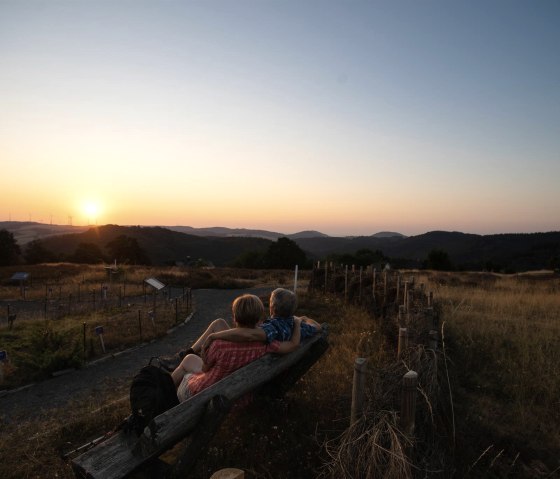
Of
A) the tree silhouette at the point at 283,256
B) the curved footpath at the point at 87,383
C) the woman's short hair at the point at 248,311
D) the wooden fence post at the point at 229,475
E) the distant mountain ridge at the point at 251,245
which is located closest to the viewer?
the wooden fence post at the point at 229,475

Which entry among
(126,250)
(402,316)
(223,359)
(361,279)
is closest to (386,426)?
(223,359)

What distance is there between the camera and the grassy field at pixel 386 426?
3047 mm

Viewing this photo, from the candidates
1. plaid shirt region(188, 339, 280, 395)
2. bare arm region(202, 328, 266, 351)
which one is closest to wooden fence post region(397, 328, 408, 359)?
plaid shirt region(188, 339, 280, 395)

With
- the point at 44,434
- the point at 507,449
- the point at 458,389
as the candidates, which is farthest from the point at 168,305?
the point at 507,449

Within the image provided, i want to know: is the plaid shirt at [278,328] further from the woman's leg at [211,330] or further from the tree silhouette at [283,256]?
the tree silhouette at [283,256]

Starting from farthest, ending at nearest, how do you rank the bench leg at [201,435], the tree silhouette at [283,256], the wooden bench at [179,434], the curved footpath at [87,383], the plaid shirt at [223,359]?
the tree silhouette at [283,256], the curved footpath at [87,383], the plaid shirt at [223,359], the bench leg at [201,435], the wooden bench at [179,434]

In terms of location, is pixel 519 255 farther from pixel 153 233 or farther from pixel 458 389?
pixel 153 233

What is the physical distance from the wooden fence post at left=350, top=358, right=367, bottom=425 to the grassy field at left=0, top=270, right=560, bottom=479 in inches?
3.9

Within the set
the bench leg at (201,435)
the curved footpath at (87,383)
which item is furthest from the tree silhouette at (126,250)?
the bench leg at (201,435)

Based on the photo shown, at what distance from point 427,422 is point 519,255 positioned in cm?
7323

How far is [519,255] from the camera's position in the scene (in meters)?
66.0

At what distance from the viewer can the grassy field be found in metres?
3.05

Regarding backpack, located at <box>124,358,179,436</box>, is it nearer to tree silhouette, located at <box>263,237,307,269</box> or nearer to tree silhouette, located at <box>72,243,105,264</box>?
tree silhouette, located at <box>263,237,307,269</box>

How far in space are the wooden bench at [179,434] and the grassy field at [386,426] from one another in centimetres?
72
